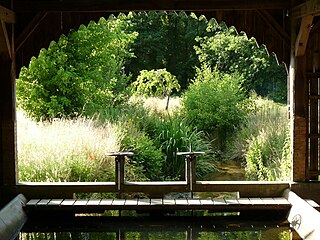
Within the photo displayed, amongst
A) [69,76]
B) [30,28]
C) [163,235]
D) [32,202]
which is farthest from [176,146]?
[163,235]

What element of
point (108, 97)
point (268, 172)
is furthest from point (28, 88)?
point (268, 172)

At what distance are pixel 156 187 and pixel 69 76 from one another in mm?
4789

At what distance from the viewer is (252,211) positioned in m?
8.12

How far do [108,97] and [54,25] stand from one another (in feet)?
19.1

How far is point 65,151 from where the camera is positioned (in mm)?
9594

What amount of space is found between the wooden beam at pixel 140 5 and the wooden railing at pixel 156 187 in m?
2.10

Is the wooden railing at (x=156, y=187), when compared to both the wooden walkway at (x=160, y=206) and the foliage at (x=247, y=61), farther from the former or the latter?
the foliage at (x=247, y=61)

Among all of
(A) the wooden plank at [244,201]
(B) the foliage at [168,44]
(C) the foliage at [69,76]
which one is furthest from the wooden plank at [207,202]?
(B) the foliage at [168,44]

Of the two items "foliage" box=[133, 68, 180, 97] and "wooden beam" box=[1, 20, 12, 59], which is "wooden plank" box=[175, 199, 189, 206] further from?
"foliage" box=[133, 68, 180, 97]

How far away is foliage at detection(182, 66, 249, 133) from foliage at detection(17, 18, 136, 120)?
2.74 meters

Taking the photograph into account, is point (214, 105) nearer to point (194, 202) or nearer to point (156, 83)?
point (156, 83)

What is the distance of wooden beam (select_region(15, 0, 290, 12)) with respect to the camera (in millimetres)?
8070

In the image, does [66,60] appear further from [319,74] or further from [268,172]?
[319,74]

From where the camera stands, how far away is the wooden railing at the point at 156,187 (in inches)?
326
